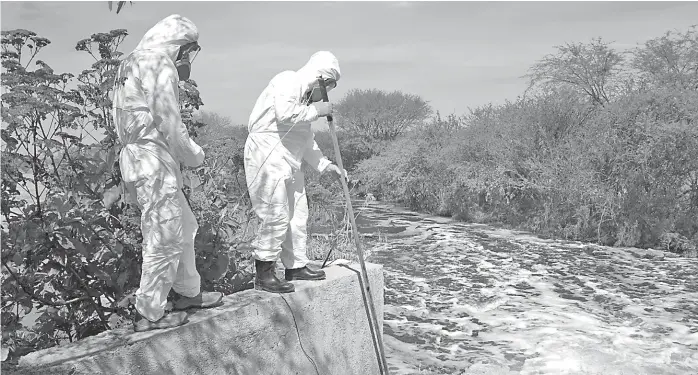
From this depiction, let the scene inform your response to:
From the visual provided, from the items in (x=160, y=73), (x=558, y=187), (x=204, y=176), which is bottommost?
(x=558, y=187)

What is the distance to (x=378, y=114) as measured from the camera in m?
37.3

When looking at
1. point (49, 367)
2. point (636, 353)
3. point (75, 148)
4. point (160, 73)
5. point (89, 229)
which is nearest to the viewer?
point (49, 367)

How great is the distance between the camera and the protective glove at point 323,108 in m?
4.10

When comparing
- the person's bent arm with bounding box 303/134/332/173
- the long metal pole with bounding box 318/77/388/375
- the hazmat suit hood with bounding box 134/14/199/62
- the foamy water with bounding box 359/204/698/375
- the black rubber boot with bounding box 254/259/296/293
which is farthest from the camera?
the foamy water with bounding box 359/204/698/375

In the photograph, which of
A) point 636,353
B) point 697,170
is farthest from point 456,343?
point 697,170

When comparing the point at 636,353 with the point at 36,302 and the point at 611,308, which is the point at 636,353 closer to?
the point at 611,308

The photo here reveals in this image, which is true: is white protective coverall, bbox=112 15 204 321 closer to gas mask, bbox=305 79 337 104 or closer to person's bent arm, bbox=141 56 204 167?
person's bent arm, bbox=141 56 204 167

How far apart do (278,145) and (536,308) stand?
568 centimetres

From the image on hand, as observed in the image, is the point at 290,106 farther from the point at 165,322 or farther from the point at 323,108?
the point at 165,322

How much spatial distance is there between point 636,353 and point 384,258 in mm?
5967

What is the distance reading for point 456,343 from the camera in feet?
23.3

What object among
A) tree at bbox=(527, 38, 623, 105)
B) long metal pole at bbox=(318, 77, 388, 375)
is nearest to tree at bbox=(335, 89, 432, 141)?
tree at bbox=(527, 38, 623, 105)

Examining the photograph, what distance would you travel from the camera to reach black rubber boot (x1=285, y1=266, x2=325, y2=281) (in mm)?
4262

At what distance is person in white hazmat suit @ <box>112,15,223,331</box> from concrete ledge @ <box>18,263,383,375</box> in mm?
161
